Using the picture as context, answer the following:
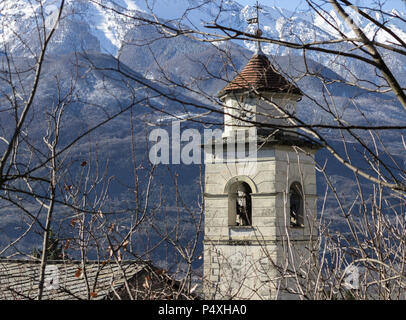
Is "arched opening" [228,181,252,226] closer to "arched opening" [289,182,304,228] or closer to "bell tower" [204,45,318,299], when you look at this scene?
"bell tower" [204,45,318,299]

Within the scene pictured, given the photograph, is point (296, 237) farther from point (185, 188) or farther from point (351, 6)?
point (185, 188)

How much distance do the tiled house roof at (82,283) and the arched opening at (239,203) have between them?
4.09 m

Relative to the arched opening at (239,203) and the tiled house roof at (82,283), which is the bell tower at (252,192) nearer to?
the arched opening at (239,203)

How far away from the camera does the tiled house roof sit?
15.2 feet

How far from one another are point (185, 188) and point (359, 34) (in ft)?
497

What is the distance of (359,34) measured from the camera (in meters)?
2.80

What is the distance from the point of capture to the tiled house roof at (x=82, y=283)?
4637 millimetres

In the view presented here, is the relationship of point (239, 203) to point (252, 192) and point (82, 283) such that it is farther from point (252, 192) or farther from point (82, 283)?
point (82, 283)

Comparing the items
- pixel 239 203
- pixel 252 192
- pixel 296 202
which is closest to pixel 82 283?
pixel 252 192

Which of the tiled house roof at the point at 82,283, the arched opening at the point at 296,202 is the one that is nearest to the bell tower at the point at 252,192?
the arched opening at the point at 296,202

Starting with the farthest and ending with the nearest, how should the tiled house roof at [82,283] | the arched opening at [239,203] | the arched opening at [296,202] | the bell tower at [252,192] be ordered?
the arched opening at [296,202]
the arched opening at [239,203]
the bell tower at [252,192]
the tiled house roof at [82,283]

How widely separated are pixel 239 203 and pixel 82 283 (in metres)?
6.00

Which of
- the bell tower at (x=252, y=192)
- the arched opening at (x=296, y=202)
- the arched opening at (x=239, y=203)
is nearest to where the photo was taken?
the bell tower at (x=252, y=192)
